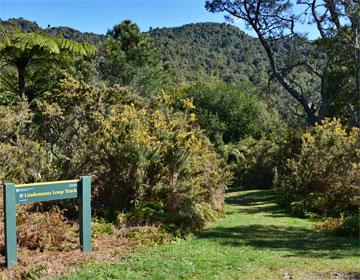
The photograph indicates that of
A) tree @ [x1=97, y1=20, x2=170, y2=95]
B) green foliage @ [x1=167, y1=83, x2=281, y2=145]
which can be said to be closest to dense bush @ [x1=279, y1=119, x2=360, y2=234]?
tree @ [x1=97, y1=20, x2=170, y2=95]

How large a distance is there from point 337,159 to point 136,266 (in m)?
9.70

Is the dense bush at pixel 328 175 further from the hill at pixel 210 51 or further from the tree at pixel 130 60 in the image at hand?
the hill at pixel 210 51

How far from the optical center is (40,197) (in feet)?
26.8

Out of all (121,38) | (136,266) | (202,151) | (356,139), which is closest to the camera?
(136,266)

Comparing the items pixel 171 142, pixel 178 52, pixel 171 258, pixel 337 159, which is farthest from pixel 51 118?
pixel 178 52

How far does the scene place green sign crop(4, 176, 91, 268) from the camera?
767 centimetres

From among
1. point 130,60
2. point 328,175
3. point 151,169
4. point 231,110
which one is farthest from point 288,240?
point 231,110

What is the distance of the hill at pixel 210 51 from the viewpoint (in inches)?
3098

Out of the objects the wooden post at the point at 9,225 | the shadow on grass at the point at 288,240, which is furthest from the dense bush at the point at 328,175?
the wooden post at the point at 9,225

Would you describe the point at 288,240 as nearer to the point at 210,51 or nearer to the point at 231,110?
the point at 231,110

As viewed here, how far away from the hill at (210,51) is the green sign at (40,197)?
60.4 m

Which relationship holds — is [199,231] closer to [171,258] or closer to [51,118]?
[171,258]

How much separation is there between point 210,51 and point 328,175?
93.2 m

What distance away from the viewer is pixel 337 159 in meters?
15.5
